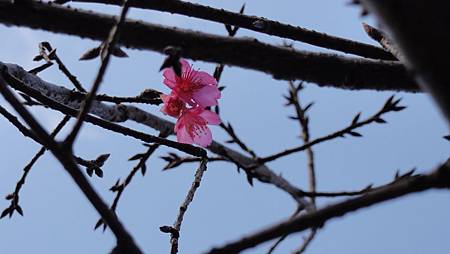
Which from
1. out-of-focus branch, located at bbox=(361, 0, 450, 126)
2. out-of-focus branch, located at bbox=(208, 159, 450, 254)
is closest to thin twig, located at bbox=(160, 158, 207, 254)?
out-of-focus branch, located at bbox=(208, 159, 450, 254)

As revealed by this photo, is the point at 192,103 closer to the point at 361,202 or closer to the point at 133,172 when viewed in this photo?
the point at 133,172

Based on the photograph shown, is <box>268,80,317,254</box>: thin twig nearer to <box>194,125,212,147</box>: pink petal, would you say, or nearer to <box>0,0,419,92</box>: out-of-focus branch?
<box>194,125,212,147</box>: pink petal

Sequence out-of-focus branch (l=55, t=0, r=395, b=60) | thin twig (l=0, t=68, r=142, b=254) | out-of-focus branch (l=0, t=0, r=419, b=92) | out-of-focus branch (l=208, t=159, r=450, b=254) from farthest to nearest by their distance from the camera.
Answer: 1. out-of-focus branch (l=55, t=0, r=395, b=60)
2. out-of-focus branch (l=0, t=0, r=419, b=92)
3. thin twig (l=0, t=68, r=142, b=254)
4. out-of-focus branch (l=208, t=159, r=450, b=254)

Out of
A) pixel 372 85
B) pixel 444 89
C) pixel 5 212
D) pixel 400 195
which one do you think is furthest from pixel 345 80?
pixel 5 212

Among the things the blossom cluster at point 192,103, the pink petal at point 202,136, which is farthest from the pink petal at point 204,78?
the pink petal at point 202,136

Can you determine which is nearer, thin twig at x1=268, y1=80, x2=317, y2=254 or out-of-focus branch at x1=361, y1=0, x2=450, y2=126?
out-of-focus branch at x1=361, y1=0, x2=450, y2=126

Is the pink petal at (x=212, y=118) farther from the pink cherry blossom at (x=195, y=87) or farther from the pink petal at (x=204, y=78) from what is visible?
the pink petal at (x=204, y=78)
